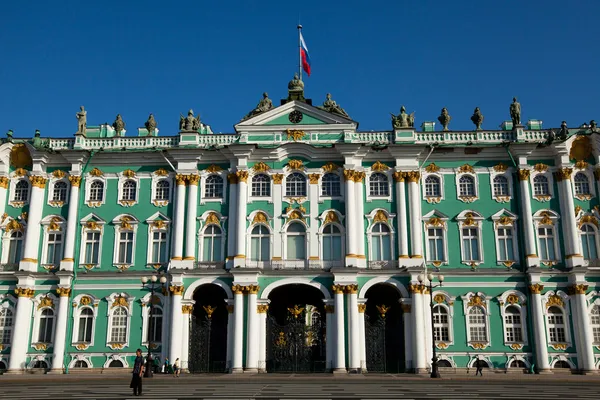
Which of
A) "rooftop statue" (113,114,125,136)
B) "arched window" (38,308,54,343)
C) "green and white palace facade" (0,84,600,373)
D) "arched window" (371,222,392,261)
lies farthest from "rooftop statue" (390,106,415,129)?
"arched window" (38,308,54,343)

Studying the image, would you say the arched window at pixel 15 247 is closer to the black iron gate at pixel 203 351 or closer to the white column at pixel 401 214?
the black iron gate at pixel 203 351

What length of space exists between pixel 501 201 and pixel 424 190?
5347 millimetres

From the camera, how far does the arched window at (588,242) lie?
4553 cm

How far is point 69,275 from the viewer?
45.6m

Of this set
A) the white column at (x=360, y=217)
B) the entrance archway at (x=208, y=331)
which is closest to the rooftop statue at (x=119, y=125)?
the entrance archway at (x=208, y=331)

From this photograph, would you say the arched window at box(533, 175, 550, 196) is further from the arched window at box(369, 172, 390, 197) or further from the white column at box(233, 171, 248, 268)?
the white column at box(233, 171, 248, 268)

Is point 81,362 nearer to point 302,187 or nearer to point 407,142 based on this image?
point 302,187

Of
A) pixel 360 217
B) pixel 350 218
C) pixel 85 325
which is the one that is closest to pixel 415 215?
pixel 360 217

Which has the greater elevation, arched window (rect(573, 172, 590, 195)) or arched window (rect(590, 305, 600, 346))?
arched window (rect(573, 172, 590, 195))

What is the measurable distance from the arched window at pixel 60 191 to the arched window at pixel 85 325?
27.4 feet

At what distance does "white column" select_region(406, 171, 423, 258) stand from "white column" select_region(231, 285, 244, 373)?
11.9 m

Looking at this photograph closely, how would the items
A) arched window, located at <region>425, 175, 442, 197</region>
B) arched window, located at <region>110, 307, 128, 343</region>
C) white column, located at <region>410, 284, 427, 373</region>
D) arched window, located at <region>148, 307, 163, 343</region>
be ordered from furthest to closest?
1. arched window, located at <region>425, 175, 442, 197</region>
2. arched window, located at <region>110, 307, 128, 343</region>
3. arched window, located at <region>148, 307, 163, 343</region>
4. white column, located at <region>410, 284, 427, 373</region>

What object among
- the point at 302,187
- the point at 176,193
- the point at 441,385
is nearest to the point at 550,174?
the point at 302,187

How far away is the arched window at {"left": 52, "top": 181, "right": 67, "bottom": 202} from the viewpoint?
1902 inches
